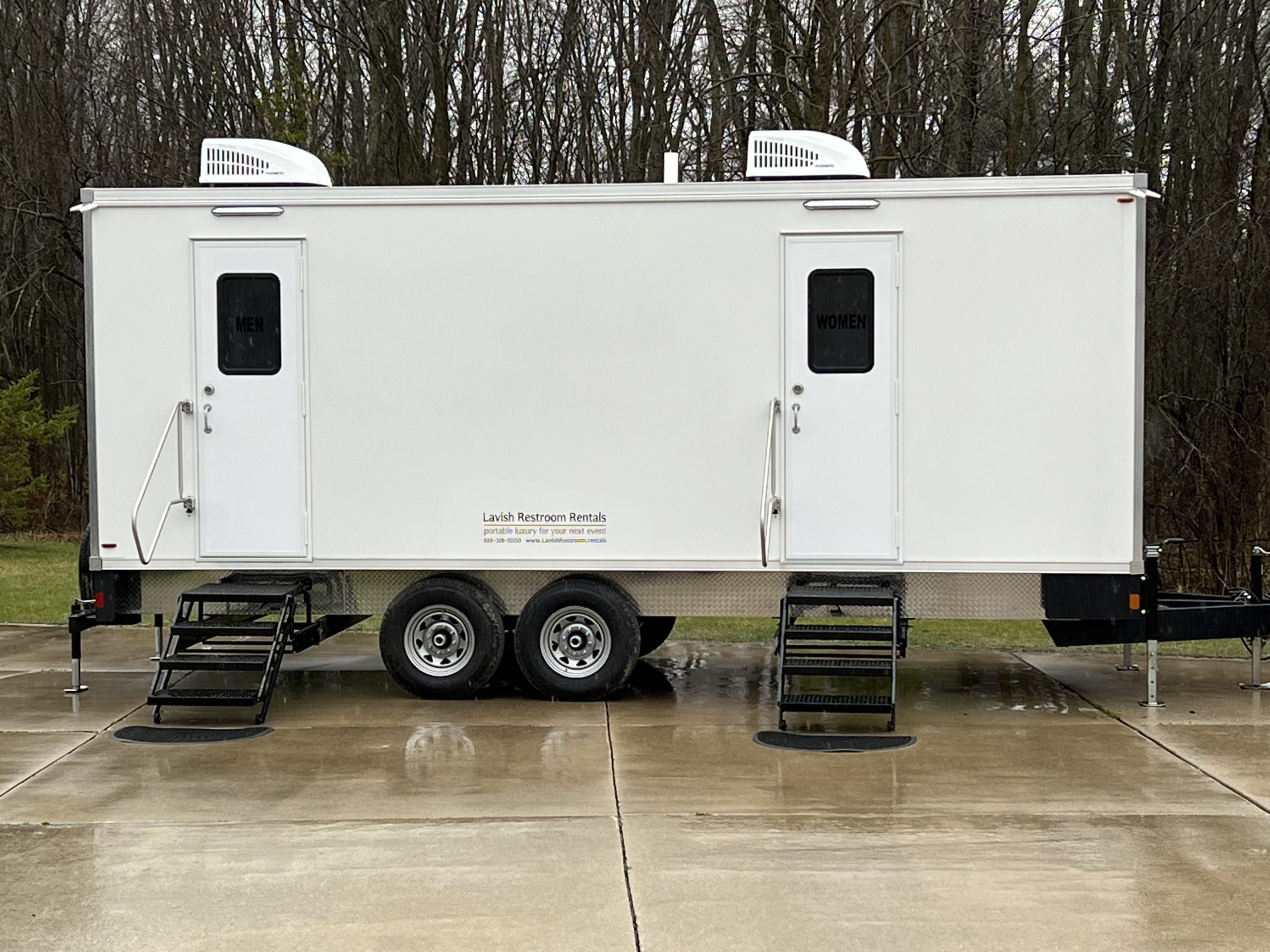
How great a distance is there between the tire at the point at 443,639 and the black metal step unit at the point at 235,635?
0.48 metres

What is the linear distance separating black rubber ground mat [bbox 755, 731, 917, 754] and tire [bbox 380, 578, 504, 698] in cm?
190

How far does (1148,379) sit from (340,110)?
1205 cm

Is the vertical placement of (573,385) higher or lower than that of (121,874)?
higher

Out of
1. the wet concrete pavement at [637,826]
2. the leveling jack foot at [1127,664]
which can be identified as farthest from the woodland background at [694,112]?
the wet concrete pavement at [637,826]

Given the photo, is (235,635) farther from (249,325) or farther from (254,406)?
(249,325)

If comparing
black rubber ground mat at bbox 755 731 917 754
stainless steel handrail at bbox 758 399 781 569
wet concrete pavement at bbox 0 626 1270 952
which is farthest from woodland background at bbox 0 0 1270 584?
black rubber ground mat at bbox 755 731 917 754

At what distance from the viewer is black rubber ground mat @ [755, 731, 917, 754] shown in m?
7.78

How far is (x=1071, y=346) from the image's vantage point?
8.48 meters

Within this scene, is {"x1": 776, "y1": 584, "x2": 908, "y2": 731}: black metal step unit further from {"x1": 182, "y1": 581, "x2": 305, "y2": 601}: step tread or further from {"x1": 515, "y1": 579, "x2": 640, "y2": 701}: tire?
{"x1": 182, "y1": 581, "x2": 305, "y2": 601}: step tread

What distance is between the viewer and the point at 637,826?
6.27 m

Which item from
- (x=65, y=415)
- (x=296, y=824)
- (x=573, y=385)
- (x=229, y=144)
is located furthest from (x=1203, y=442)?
(x=65, y=415)

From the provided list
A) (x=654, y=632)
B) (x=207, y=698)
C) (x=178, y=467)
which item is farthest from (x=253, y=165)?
(x=654, y=632)

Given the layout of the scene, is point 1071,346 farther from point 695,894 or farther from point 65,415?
point 65,415

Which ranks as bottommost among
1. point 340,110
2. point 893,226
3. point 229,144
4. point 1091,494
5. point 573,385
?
point 1091,494
